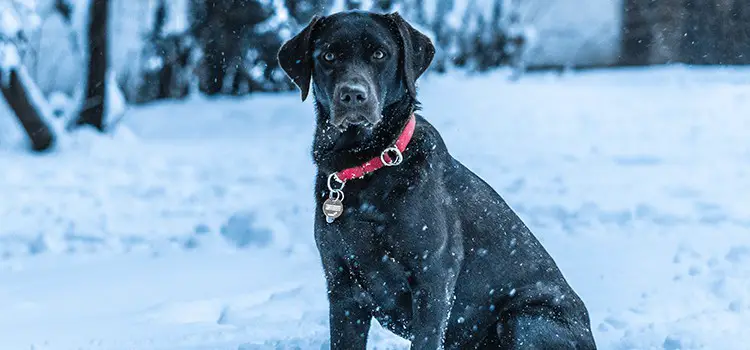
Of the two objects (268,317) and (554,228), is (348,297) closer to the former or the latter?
(268,317)

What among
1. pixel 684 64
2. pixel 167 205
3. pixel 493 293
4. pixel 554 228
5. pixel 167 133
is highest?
pixel 493 293

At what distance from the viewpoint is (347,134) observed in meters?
3.53

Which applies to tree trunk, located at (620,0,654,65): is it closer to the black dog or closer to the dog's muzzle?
the black dog

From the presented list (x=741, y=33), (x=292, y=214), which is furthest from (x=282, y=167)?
(x=741, y=33)

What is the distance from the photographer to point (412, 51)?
3.58 m

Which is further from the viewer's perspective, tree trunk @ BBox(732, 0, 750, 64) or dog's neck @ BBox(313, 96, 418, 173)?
tree trunk @ BBox(732, 0, 750, 64)

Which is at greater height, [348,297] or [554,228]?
[348,297]

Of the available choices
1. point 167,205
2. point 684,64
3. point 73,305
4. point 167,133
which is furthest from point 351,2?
point 684,64

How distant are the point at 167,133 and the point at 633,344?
9.98 meters

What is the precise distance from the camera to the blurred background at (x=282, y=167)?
16.9 feet

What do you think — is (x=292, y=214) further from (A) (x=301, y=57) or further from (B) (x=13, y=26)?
(B) (x=13, y=26)

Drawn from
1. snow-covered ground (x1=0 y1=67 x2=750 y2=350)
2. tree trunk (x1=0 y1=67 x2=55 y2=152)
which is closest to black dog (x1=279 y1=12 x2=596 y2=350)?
snow-covered ground (x1=0 y1=67 x2=750 y2=350)

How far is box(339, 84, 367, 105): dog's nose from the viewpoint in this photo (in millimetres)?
3316

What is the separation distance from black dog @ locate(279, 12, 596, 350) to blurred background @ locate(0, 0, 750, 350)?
2.81 ft
